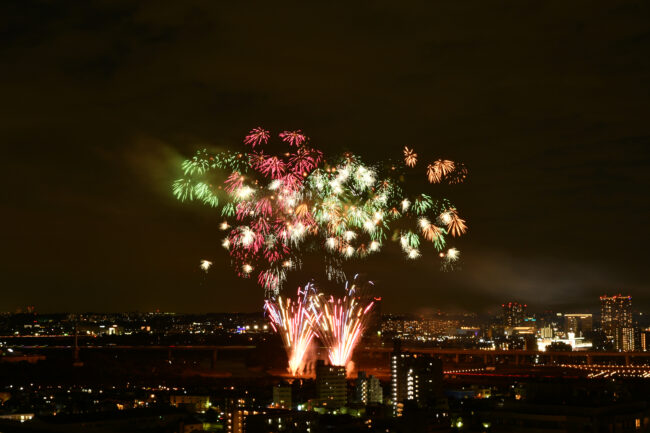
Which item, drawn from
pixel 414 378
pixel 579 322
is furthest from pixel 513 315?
pixel 414 378

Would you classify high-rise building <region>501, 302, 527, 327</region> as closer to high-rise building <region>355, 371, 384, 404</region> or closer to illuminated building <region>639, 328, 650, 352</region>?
illuminated building <region>639, 328, 650, 352</region>

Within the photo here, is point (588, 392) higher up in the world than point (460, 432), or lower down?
higher up

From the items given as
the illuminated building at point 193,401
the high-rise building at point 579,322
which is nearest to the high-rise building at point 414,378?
the illuminated building at point 193,401

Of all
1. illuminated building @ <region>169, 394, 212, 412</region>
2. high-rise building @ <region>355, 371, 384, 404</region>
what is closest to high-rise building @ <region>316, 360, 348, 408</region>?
high-rise building @ <region>355, 371, 384, 404</region>

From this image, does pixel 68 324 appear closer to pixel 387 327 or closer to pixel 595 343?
pixel 387 327

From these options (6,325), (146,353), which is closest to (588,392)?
(146,353)
